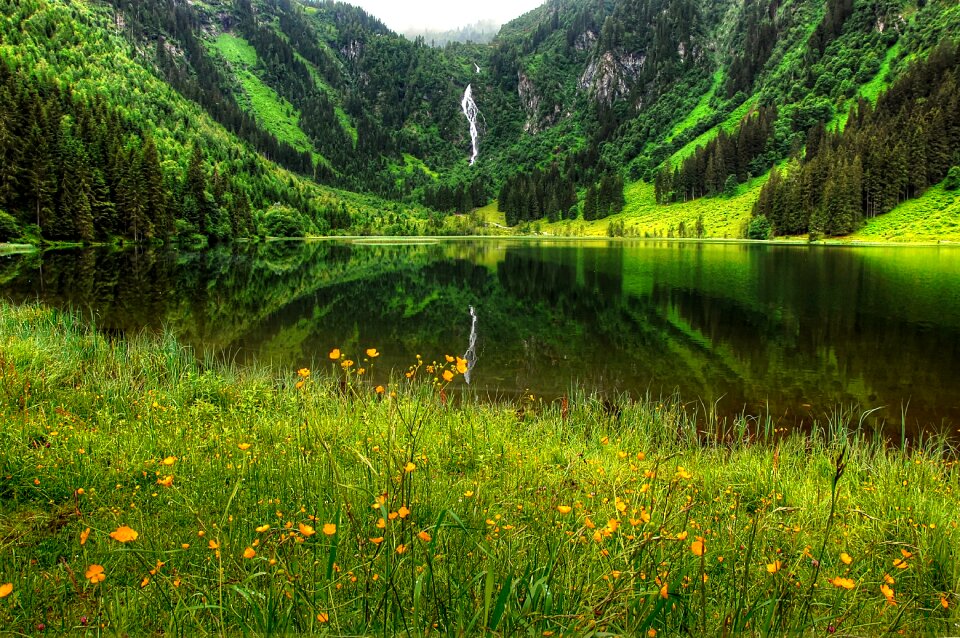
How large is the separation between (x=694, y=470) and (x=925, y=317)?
23.0 meters

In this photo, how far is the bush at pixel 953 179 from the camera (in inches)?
3307

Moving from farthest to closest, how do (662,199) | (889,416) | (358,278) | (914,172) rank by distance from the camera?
(662,199), (914,172), (358,278), (889,416)

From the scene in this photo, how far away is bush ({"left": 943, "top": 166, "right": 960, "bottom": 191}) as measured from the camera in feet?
276

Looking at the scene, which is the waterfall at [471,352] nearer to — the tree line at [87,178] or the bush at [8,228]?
the bush at [8,228]

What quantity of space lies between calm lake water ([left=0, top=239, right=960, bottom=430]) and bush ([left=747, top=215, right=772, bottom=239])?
237ft

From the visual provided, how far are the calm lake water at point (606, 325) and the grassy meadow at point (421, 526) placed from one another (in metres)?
5.74

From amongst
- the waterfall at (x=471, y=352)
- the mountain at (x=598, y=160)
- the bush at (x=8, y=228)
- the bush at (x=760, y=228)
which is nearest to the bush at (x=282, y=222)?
the mountain at (x=598, y=160)

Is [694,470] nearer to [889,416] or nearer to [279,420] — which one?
[279,420]

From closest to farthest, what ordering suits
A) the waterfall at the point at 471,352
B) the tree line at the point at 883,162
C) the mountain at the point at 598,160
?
1. the waterfall at the point at 471,352
2. the mountain at the point at 598,160
3. the tree line at the point at 883,162

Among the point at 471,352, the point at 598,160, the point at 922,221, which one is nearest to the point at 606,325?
the point at 471,352

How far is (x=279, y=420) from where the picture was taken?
6.57 m

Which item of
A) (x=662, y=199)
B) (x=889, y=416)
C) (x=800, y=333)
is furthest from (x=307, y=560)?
(x=662, y=199)

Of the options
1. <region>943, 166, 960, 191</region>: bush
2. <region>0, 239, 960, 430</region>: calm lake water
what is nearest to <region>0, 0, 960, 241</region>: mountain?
<region>943, 166, 960, 191</region>: bush

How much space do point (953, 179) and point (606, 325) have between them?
105 meters
